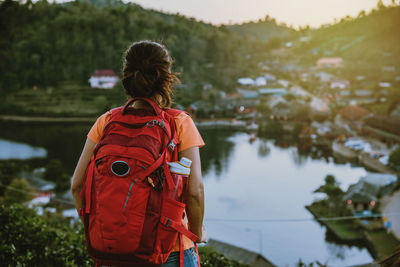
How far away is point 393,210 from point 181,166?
10.6 m

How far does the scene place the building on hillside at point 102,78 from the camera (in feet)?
78.2

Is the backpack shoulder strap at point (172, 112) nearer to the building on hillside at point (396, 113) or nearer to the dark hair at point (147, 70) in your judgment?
the dark hair at point (147, 70)

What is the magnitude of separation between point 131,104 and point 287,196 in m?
14.3

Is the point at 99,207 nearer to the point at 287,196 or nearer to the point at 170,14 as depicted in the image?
the point at 287,196

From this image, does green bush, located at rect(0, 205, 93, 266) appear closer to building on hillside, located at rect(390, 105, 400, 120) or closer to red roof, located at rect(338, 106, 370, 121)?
building on hillside, located at rect(390, 105, 400, 120)

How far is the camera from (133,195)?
47 centimetres

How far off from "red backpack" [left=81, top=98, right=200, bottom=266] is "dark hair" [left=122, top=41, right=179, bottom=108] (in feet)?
0.17

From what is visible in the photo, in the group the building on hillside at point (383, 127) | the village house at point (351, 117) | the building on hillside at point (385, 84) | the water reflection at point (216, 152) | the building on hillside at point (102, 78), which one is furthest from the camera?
the building on hillside at point (102, 78)

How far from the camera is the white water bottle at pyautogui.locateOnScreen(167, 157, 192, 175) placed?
1.63 feet

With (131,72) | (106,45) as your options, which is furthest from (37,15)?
(131,72)

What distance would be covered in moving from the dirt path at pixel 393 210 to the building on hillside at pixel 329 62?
1399 centimetres

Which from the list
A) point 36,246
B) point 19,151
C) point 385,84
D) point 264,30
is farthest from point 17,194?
point 264,30

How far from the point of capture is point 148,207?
18.9 inches

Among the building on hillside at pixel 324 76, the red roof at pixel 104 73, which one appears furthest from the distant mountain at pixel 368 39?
the red roof at pixel 104 73
